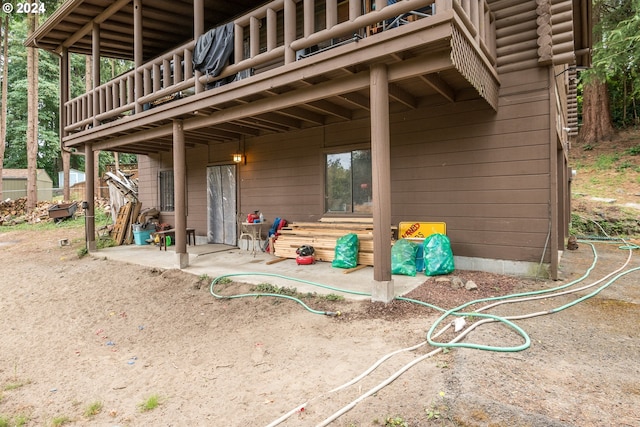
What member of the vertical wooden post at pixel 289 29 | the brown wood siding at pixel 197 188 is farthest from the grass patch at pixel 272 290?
the brown wood siding at pixel 197 188

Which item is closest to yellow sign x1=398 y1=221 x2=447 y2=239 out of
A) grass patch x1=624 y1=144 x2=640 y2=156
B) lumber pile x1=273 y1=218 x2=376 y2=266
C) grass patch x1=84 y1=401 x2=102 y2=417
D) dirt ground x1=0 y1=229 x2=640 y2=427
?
lumber pile x1=273 y1=218 x2=376 y2=266

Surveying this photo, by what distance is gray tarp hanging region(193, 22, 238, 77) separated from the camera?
526 centimetres

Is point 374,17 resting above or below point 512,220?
above

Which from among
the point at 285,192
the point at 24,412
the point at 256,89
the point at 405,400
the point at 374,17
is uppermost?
the point at 374,17

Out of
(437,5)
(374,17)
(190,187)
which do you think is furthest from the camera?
(190,187)

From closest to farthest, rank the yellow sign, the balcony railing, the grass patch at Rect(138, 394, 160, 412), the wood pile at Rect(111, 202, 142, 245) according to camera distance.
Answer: the grass patch at Rect(138, 394, 160, 412)
the balcony railing
the yellow sign
the wood pile at Rect(111, 202, 142, 245)

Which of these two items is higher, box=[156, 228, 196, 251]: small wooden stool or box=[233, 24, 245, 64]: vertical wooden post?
box=[233, 24, 245, 64]: vertical wooden post

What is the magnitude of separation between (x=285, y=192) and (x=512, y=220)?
14.6 feet

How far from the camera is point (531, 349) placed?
274 centimetres

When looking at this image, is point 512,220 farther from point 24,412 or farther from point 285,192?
point 24,412

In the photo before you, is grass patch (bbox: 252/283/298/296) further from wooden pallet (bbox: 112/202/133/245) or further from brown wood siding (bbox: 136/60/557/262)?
wooden pallet (bbox: 112/202/133/245)

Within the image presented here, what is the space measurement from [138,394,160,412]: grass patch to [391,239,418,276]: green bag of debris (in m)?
3.56

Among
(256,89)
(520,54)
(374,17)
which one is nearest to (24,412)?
(256,89)

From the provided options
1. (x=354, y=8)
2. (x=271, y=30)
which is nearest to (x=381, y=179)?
(x=354, y=8)
